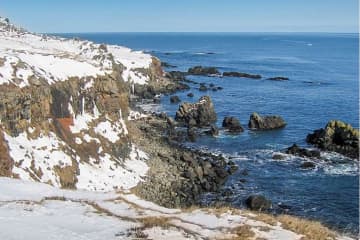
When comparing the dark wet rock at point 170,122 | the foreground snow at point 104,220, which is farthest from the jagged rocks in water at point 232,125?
Result: the foreground snow at point 104,220

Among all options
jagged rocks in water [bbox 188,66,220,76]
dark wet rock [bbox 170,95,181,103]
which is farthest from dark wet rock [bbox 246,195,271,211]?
jagged rocks in water [bbox 188,66,220,76]

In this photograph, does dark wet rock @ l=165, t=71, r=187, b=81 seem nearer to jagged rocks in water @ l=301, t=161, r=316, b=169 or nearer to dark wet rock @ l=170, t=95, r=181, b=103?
dark wet rock @ l=170, t=95, r=181, b=103

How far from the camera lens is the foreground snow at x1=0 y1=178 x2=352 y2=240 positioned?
A: 540 inches

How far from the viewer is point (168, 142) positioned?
57.1 m

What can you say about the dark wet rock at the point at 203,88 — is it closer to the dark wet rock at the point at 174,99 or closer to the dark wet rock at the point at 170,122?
the dark wet rock at the point at 174,99

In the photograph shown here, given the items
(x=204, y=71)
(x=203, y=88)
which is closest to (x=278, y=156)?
(x=203, y=88)

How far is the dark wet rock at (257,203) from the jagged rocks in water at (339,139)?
1881 centimetres

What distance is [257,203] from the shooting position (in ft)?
128

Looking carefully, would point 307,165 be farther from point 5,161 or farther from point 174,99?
point 174,99

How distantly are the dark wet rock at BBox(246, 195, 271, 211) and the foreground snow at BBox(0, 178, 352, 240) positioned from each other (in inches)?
863

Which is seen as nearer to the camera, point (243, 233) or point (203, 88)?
point (243, 233)

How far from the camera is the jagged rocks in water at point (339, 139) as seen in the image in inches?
2160

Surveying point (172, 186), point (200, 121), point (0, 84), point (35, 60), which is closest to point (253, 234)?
point (172, 186)

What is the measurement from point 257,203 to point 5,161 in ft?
66.0
